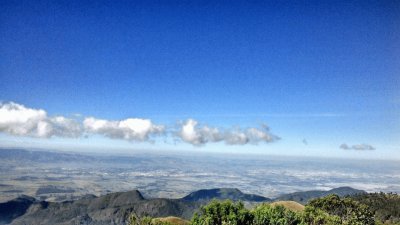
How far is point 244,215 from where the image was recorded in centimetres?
9062

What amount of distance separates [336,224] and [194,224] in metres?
41.9

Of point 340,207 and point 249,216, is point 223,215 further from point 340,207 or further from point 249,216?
point 340,207

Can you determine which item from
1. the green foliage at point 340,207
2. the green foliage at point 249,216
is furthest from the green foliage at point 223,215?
the green foliage at point 340,207

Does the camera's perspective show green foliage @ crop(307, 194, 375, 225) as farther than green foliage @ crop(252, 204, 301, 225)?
Yes

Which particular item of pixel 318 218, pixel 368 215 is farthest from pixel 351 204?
pixel 318 218

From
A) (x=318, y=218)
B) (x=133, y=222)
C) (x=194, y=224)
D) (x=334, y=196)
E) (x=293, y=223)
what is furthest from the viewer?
(x=334, y=196)

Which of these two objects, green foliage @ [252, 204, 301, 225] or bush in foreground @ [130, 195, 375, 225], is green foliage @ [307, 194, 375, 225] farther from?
green foliage @ [252, 204, 301, 225]

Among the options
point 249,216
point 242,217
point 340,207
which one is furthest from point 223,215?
point 340,207

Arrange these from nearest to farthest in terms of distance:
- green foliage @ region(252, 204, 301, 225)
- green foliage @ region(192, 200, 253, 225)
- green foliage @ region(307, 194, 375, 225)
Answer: green foliage @ region(192, 200, 253, 225), green foliage @ region(252, 204, 301, 225), green foliage @ region(307, 194, 375, 225)

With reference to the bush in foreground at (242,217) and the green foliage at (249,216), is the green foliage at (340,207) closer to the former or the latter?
the green foliage at (249,216)

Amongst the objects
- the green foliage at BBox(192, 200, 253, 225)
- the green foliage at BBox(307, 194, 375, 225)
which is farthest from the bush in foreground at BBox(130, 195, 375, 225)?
the green foliage at BBox(307, 194, 375, 225)

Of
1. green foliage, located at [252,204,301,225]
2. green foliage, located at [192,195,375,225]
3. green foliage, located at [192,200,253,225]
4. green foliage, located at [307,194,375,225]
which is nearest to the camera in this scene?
green foliage, located at [192,200,253,225]

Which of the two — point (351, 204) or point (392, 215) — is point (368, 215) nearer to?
point (351, 204)

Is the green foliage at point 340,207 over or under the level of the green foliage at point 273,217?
under
